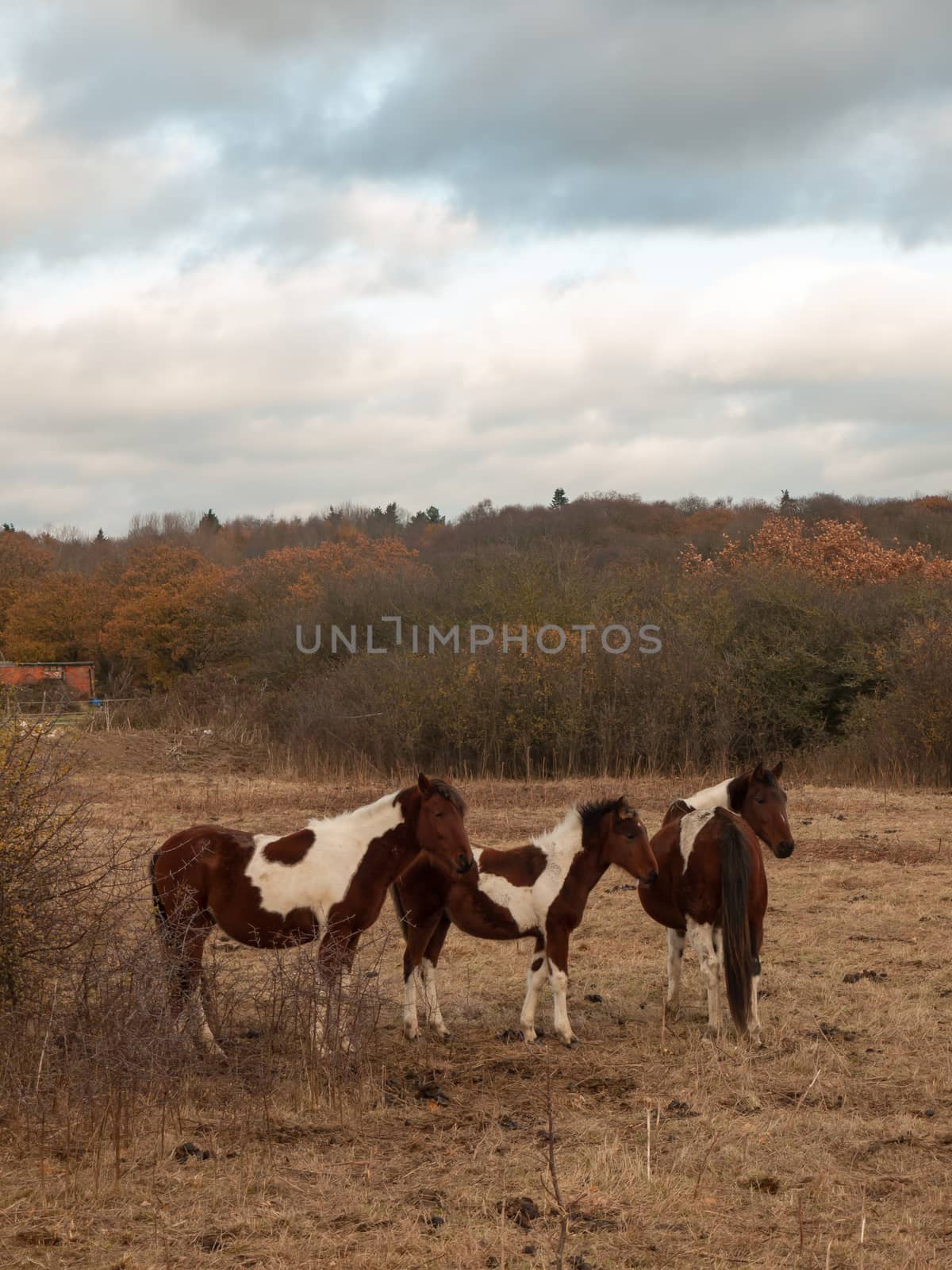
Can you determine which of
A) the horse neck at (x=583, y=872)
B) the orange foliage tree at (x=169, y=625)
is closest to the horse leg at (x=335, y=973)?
the horse neck at (x=583, y=872)

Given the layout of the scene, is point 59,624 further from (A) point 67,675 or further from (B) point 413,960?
(B) point 413,960

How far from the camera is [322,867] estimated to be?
7020 mm

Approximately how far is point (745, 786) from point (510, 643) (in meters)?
17.4

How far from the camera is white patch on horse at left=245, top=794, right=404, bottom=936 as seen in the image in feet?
22.7

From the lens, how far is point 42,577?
44.6 metres

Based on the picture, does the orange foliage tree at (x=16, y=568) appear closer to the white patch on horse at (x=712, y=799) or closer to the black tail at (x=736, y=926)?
the white patch on horse at (x=712, y=799)

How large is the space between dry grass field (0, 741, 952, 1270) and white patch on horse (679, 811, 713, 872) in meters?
1.06

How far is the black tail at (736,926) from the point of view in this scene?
6.89 meters

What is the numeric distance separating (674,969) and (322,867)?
2.46m

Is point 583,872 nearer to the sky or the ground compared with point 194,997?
nearer to the sky

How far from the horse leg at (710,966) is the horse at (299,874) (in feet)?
5.07

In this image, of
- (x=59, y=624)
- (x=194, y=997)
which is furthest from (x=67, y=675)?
(x=194, y=997)

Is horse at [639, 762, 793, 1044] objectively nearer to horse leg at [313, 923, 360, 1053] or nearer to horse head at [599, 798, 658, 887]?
horse head at [599, 798, 658, 887]

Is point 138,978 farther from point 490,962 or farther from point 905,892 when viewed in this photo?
point 905,892
